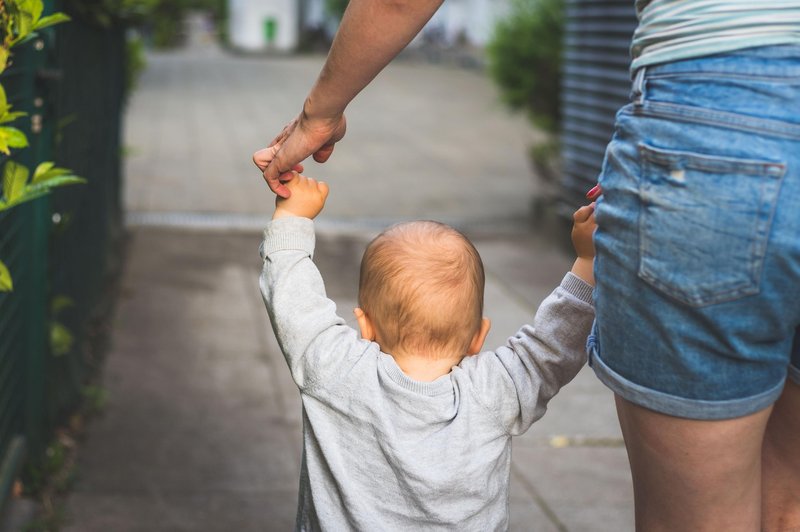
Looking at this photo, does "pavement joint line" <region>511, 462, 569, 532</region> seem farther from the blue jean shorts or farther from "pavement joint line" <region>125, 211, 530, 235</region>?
"pavement joint line" <region>125, 211, 530, 235</region>

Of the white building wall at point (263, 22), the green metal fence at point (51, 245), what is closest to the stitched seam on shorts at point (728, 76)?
the green metal fence at point (51, 245)

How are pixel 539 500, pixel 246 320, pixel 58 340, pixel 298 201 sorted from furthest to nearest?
pixel 246 320
pixel 58 340
pixel 539 500
pixel 298 201

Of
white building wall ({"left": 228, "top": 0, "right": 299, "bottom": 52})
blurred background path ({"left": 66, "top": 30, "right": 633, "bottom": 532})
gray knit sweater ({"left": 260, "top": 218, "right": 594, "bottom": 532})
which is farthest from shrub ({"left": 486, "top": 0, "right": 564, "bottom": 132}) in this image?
Answer: white building wall ({"left": 228, "top": 0, "right": 299, "bottom": 52})

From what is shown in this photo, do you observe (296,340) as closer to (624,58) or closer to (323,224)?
(624,58)

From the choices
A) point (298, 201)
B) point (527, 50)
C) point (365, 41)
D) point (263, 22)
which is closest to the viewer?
point (365, 41)

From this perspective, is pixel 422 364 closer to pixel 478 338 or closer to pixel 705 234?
pixel 478 338

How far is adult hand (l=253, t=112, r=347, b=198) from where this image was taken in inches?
77.6

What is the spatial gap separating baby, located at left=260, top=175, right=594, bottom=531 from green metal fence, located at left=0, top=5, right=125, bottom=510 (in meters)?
1.18

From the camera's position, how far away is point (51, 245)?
381 centimetres

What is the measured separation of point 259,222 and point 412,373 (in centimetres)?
665

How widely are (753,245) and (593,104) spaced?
622 centimetres

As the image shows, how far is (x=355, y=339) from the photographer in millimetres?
2006

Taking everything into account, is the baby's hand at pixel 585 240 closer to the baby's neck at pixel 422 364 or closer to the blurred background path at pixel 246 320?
the baby's neck at pixel 422 364

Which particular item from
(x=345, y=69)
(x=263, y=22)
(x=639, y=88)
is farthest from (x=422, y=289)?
(x=263, y=22)
